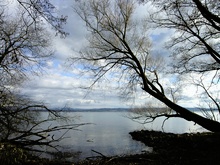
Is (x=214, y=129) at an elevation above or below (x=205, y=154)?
above

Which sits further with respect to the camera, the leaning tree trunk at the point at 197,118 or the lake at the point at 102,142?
the lake at the point at 102,142

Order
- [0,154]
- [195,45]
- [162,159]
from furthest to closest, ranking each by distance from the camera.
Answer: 1. [195,45]
2. [162,159]
3. [0,154]

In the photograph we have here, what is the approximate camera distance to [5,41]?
12.1 m

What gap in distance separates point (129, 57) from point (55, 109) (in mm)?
6392

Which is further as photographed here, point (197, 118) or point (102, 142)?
point (102, 142)

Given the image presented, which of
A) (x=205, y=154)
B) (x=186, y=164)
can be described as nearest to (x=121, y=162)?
(x=186, y=164)

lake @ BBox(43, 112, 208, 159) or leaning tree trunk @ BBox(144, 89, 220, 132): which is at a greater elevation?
leaning tree trunk @ BBox(144, 89, 220, 132)

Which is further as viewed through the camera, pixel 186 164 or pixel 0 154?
pixel 186 164

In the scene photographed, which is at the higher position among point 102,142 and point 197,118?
point 197,118

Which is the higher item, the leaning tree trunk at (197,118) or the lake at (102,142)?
the leaning tree trunk at (197,118)

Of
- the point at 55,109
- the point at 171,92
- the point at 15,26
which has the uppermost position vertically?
the point at 15,26

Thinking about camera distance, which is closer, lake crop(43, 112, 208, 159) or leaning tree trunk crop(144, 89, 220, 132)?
leaning tree trunk crop(144, 89, 220, 132)

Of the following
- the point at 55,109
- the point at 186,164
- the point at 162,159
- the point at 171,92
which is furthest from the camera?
the point at 171,92

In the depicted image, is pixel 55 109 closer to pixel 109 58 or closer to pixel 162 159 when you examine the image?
pixel 162 159
